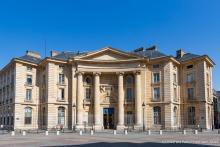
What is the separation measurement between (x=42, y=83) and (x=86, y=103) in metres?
10.8

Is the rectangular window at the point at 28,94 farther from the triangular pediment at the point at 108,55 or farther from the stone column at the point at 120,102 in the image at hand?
the stone column at the point at 120,102

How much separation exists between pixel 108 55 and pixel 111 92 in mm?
8051

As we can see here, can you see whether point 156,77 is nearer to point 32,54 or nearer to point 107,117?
point 107,117

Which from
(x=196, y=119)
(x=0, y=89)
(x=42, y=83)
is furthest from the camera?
(x=0, y=89)

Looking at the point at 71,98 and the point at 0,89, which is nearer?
the point at 71,98

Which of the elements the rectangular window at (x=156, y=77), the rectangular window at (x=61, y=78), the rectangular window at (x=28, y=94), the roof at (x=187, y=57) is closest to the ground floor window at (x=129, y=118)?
the rectangular window at (x=156, y=77)

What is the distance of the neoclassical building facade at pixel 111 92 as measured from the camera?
61.8m

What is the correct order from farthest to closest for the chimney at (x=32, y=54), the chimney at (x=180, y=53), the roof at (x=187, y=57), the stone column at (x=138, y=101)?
the chimney at (x=32, y=54) → the chimney at (x=180, y=53) → the roof at (x=187, y=57) → the stone column at (x=138, y=101)

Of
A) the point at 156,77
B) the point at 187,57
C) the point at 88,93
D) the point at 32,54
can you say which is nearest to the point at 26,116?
the point at 88,93

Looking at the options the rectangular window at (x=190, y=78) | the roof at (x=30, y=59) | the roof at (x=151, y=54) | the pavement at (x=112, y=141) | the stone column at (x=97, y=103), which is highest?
the roof at (x=151, y=54)

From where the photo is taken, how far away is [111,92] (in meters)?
65.7

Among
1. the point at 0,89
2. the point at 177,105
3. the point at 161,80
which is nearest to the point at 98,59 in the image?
the point at 161,80

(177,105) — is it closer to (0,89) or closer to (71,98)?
(71,98)

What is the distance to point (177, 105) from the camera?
63.4 m
